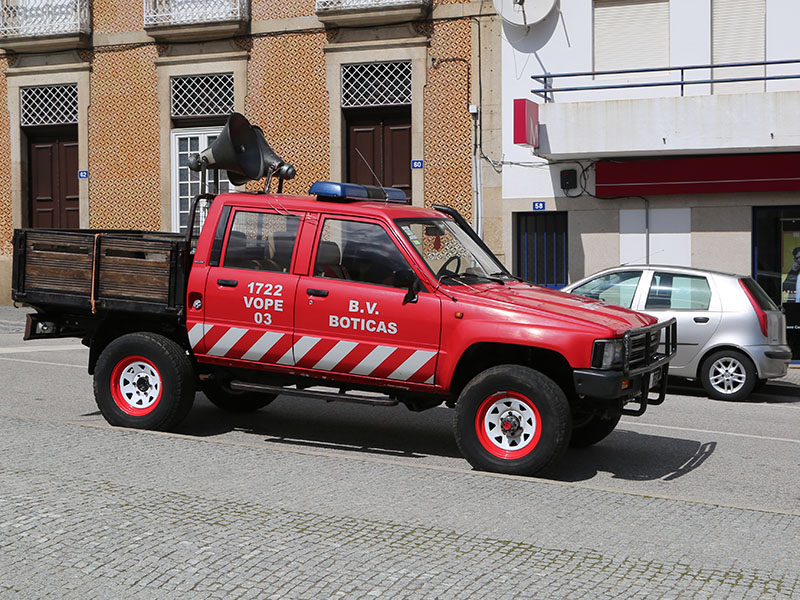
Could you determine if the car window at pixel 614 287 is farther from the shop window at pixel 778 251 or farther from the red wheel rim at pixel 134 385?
the red wheel rim at pixel 134 385

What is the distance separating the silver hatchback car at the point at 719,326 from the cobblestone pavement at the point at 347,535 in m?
6.16

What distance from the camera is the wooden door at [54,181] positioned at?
2388 cm

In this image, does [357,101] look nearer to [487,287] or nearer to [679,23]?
[679,23]

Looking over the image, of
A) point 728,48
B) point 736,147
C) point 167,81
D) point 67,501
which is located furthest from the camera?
point 167,81

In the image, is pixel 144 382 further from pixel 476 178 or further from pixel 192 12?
pixel 192 12

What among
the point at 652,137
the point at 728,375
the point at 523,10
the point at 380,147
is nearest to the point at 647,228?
the point at 652,137

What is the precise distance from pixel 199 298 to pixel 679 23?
40.7 feet

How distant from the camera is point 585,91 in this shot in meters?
19.1

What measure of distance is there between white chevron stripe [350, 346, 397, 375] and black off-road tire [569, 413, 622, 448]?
173cm

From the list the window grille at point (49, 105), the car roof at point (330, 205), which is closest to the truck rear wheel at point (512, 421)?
the car roof at point (330, 205)

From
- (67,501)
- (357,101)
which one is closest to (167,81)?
(357,101)

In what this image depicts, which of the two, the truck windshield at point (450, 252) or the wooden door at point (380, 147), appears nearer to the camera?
the truck windshield at point (450, 252)

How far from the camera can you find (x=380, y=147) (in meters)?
→ 21.2

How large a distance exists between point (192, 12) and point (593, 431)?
15.5 meters
